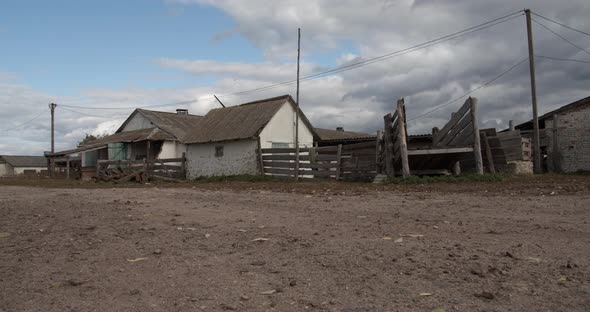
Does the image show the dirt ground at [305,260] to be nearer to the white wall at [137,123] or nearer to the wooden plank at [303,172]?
the wooden plank at [303,172]

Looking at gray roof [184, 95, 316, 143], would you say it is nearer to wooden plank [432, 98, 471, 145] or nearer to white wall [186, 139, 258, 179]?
white wall [186, 139, 258, 179]

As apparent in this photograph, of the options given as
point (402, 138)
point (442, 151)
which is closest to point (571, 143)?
point (442, 151)

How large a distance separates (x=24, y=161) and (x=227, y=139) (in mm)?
78656

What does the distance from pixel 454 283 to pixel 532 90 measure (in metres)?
19.0

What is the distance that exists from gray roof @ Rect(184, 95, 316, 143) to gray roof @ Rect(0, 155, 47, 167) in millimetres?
71163

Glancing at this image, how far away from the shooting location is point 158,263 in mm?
5023

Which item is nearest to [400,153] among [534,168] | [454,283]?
[534,168]

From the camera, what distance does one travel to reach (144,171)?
26188 mm

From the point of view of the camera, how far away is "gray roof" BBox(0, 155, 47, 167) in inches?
3356

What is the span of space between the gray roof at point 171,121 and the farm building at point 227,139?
242 mm

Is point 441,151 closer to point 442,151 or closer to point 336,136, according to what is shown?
point 442,151

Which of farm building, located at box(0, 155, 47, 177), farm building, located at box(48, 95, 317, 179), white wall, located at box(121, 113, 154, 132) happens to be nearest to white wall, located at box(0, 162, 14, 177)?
farm building, located at box(0, 155, 47, 177)

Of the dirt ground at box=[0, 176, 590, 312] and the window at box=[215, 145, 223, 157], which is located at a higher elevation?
the window at box=[215, 145, 223, 157]

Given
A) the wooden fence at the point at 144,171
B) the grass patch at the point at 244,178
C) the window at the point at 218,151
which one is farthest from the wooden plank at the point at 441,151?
the wooden fence at the point at 144,171
